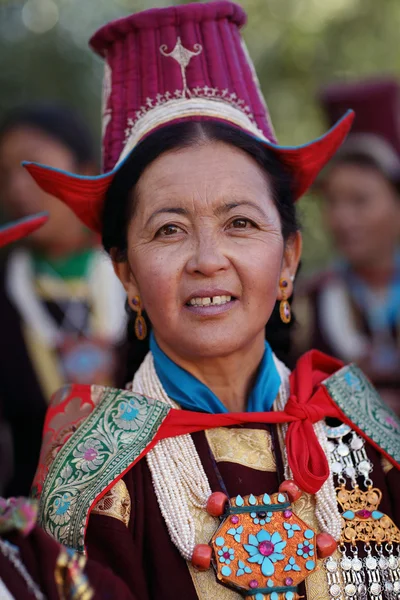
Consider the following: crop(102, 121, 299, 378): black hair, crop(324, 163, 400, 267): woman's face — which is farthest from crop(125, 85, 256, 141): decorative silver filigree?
crop(324, 163, 400, 267): woman's face

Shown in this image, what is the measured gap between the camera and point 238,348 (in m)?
2.78

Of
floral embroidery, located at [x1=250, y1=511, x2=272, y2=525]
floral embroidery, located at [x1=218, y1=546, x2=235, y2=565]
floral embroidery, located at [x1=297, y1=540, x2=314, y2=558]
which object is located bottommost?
floral embroidery, located at [x1=297, y1=540, x2=314, y2=558]

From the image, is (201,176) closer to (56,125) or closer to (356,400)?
(356,400)

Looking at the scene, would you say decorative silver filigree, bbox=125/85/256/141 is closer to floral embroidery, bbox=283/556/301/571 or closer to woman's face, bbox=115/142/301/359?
woman's face, bbox=115/142/301/359

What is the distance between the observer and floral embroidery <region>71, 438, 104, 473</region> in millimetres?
2654

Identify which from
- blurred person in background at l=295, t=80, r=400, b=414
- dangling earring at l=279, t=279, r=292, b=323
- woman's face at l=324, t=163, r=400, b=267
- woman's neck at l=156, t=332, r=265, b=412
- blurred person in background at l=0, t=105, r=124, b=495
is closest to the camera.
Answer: woman's neck at l=156, t=332, r=265, b=412

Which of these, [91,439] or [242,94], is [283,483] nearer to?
[91,439]

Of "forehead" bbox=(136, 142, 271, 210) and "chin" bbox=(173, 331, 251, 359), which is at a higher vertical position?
"forehead" bbox=(136, 142, 271, 210)

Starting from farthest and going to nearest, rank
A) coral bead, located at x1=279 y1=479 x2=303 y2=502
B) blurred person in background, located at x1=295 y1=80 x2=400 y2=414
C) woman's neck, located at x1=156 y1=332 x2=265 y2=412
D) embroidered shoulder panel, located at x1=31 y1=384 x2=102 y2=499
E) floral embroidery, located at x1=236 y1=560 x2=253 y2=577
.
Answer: blurred person in background, located at x1=295 y1=80 x2=400 y2=414 < woman's neck, located at x1=156 y1=332 x2=265 y2=412 < embroidered shoulder panel, located at x1=31 y1=384 x2=102 y2=499 < coral bead, located at x1=279 y1=479 x2=303 y2=502 < floral embroidery, located at x1=236 y1=560 x2=253 y2=577

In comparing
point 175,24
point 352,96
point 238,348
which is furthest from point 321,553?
point 352,96

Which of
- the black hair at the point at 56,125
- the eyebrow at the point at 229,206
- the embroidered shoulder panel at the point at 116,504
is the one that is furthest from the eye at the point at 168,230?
the black hair at the point at 56,125

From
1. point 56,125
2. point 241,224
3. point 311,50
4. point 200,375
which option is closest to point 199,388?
point 200,375

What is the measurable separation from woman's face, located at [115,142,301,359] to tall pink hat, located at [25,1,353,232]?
143 mm

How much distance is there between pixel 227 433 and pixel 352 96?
369 cm
